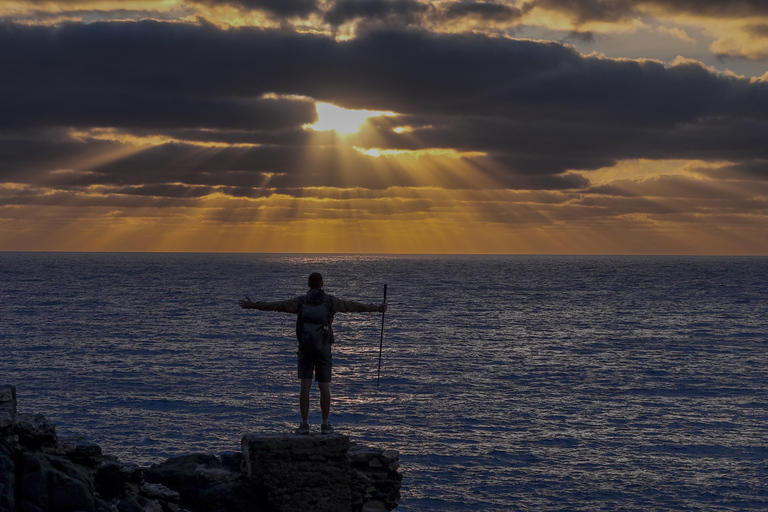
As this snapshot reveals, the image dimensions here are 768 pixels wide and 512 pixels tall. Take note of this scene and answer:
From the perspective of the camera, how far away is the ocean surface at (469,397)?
30.0 meters

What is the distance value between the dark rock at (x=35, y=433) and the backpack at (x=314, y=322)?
16.1ft

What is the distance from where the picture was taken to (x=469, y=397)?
149 ft

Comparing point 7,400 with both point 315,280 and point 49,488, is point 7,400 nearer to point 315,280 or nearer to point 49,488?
point 49,488

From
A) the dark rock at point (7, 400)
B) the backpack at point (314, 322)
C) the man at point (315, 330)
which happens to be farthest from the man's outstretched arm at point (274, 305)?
the dark rock at point (7, 400)

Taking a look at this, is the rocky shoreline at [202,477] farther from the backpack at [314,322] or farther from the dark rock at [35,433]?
the backpack at [314,322]

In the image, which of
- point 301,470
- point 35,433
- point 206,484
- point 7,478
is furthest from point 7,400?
point 301,470

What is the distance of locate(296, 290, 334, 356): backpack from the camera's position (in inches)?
578

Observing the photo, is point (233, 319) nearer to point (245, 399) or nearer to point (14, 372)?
point (14, 372)

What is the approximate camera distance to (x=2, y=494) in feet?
40.4

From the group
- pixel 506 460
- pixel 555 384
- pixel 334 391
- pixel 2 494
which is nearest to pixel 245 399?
pixel 334 391

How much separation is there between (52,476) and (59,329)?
73200 millimetres

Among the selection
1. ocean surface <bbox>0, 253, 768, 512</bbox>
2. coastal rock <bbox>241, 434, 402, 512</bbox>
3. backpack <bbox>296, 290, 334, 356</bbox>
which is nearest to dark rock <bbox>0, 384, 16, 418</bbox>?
coastal rock <bbox>241, 434, 402, 512</bbox>

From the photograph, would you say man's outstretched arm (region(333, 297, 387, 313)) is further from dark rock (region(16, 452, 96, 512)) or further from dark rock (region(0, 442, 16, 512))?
dark rock (region(0, 442, 16, 512))

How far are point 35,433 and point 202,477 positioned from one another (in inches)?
136
